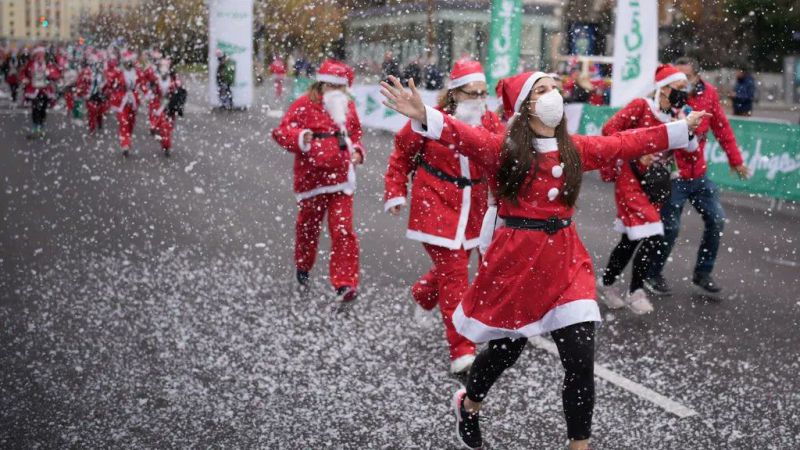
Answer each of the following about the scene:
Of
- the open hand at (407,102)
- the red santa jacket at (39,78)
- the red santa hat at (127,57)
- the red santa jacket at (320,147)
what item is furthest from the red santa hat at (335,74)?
the red santa jacket at (39,78)

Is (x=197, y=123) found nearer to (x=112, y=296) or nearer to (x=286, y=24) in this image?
(x=112, y=296)

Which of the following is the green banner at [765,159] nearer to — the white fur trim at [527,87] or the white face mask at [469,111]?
the white face mask at [469,111]

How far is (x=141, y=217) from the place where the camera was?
10.5m

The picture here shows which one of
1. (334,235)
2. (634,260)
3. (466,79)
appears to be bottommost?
(634,260)

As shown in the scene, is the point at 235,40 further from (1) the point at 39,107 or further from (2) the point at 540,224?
(2) the point at 540,224

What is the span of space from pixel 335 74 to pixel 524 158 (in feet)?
10.8

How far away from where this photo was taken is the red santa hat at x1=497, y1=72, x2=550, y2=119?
391cm

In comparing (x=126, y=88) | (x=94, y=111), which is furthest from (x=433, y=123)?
(x=94, y=111)

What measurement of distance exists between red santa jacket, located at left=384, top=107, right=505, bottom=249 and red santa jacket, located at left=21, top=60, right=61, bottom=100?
53.4 feet

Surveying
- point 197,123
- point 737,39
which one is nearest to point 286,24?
point 737,39

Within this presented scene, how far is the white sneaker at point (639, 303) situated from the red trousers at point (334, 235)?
1938mm

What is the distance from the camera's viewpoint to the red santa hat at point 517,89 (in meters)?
3.91

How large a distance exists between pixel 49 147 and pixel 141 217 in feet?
27.2

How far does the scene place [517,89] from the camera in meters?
3.94
